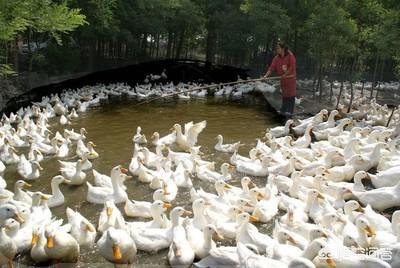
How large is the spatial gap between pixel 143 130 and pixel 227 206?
674 cm

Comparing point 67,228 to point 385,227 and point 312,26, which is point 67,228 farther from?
point 312,26

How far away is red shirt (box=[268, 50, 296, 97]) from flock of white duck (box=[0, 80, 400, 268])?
2.37 m

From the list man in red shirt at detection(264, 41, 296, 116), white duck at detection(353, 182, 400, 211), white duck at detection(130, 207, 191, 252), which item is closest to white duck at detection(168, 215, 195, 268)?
white duck at detection(130, 207, 191, 252)

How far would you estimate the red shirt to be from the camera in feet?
44.5

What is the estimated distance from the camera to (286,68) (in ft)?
44.7

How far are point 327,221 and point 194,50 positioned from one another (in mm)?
30856

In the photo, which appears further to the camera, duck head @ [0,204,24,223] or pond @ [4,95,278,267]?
pond @ [4,95,278,267]

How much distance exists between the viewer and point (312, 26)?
15.7 metres

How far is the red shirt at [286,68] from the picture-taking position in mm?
13578

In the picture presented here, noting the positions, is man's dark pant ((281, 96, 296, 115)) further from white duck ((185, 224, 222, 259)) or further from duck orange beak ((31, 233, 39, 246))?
duck orange beak ((31, 233, 39, 246))

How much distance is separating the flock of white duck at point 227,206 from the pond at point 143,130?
0.17m

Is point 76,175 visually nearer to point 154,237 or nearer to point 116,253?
point 154,237

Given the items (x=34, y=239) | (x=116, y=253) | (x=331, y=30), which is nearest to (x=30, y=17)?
(x=34, y=239)

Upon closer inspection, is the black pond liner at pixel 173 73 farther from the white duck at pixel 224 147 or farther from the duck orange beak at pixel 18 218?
the duck orange beak at pixel 18 218
